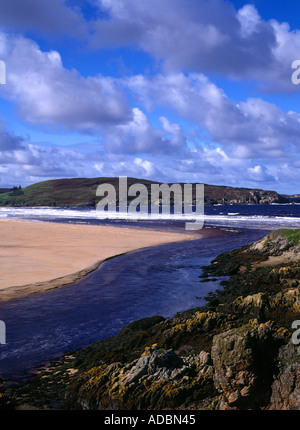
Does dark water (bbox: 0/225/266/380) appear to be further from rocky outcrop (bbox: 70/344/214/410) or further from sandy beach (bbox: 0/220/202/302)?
rocky outcrop (bbox: 70/344/214/410)

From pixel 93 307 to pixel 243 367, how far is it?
33.8 feet

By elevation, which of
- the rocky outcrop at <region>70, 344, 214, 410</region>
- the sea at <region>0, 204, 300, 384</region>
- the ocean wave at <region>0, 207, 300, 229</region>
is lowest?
the sea at <region>0, 204, 300, 384</region>

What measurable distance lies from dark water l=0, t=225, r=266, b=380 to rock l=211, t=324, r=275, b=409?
6.15m

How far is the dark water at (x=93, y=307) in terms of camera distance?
469 inches

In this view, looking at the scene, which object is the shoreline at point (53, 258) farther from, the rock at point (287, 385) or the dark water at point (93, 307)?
the rock at point (287, 385)

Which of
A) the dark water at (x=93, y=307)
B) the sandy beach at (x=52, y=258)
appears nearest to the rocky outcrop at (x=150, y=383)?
the dark water at (x=93, y=307)

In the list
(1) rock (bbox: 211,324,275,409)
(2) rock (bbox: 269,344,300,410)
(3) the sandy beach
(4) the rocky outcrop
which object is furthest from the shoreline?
(2) rock (bbox: 269,344,300,410)

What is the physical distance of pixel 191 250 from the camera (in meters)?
35.6

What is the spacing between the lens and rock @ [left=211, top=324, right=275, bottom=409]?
7.41 metres

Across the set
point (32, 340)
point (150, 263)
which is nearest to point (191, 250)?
point (150, 263)

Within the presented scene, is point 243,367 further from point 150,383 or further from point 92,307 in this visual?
point 92,307

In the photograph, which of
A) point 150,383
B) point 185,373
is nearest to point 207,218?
point 185,373

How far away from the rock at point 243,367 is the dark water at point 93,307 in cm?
615

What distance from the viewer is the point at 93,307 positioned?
1655cm
